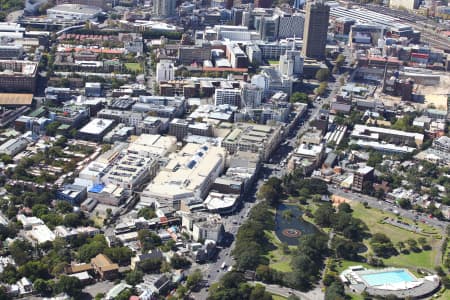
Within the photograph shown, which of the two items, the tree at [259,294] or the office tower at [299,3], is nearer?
the tree at [259,294]

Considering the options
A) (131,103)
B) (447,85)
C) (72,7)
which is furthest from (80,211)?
(72,7)

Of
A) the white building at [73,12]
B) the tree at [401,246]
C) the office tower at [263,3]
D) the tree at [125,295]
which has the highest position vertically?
the office tower at [263,3]

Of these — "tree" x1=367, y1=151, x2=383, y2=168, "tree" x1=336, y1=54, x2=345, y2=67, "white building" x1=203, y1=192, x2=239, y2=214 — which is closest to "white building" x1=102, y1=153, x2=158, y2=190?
"white building" x1=203, y1=192, x2=239, y2=214

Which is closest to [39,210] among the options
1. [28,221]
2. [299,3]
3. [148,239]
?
[28,221]

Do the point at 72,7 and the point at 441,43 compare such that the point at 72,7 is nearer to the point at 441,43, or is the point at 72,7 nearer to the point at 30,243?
the point at 441,43

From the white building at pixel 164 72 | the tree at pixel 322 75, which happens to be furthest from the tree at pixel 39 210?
the tree at pixel 322 75

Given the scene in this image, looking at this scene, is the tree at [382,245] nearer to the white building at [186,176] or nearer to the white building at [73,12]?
the white building at [186,176]

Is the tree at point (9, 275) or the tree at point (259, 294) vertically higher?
the tree at point (259, 294)

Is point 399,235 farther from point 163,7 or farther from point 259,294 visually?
point 163,7

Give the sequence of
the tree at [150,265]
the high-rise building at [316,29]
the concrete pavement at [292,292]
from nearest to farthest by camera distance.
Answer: the concrete pavement at [292,292] < the tree at [150,265] < the high-rise building at [316,29]
